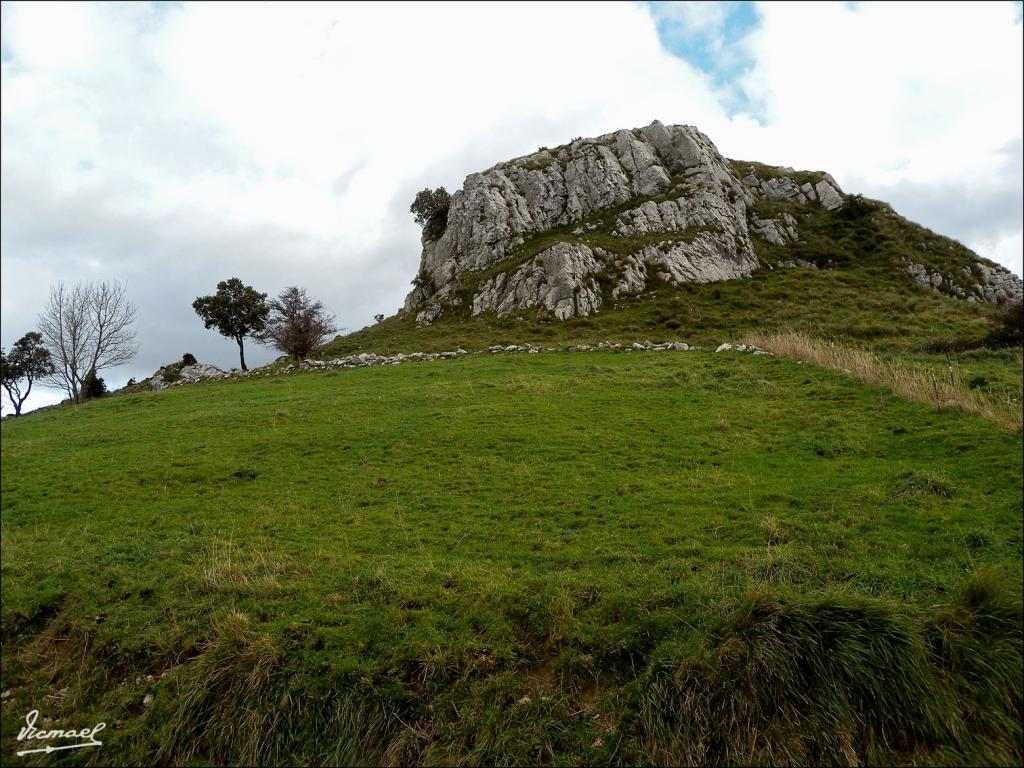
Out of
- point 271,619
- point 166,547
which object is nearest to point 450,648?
point 271,619

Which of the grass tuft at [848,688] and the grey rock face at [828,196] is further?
the grey rock face at [828,196]

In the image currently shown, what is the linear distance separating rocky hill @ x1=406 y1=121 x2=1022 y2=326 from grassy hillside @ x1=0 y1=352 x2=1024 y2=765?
34.4 meters

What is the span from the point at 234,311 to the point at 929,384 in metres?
57.5

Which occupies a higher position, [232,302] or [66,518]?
[232,302]

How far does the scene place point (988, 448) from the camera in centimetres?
1283

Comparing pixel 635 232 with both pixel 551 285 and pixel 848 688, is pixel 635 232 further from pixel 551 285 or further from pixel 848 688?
pixel 848 688

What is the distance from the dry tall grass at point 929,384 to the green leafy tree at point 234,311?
5011 centimetres

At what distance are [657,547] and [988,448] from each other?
31.2 feet

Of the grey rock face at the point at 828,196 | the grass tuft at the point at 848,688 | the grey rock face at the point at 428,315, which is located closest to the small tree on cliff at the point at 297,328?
the grey rock face at the point at 428,315

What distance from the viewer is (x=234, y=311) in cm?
5512

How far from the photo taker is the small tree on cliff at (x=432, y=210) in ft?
233

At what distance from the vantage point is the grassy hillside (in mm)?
6219

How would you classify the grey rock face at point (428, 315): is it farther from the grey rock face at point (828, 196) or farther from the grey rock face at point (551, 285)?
the grey rock face at point (828, 196)

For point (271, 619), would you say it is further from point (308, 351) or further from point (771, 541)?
point (308, 351)
